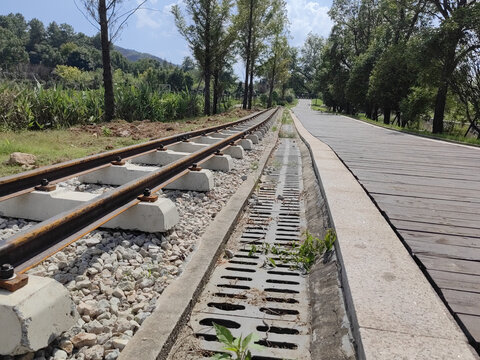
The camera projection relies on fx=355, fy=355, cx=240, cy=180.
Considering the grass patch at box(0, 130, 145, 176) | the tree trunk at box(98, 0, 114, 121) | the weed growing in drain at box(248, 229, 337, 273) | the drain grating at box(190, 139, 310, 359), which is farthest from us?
the tree trunk at box(98, 0, 114, 121)

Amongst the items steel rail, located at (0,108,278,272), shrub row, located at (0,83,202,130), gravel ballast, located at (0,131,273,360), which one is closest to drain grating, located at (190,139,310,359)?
gravel ballast, located at (0,131,273,360)

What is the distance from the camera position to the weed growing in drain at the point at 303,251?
2.85 meters

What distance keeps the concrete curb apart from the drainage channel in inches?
4.3

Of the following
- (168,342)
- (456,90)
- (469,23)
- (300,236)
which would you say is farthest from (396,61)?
Answer: (168,342)

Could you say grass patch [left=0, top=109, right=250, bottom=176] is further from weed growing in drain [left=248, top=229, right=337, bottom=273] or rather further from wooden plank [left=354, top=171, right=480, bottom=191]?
Answer: wooden plank [left=354, top=171, right=480, bottom=191]

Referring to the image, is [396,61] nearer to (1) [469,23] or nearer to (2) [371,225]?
(1) [469,23]

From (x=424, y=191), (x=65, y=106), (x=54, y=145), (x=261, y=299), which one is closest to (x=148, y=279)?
(x=261, y=299)

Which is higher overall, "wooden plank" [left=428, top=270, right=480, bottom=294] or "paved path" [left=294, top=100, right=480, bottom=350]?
"paved path" [left=294, top=100, right=480, bottom=350]

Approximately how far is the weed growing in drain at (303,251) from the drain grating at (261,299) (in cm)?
3

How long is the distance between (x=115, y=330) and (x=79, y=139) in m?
7.67

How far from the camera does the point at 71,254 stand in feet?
8.40

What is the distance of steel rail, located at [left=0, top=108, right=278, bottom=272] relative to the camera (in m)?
1.73

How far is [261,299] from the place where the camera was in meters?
2.37

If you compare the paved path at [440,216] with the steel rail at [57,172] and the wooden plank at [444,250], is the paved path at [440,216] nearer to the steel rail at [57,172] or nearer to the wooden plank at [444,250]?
the wooden plank at [444,250]
